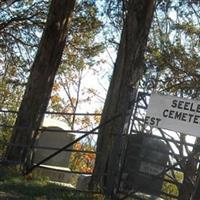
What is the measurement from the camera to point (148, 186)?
1029 centimetres

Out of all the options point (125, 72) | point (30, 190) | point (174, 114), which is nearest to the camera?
point (30, 190)

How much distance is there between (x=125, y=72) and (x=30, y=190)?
13.4 feet

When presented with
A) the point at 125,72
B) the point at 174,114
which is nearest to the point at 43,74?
the point at 125,72

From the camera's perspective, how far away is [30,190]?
9.46 m

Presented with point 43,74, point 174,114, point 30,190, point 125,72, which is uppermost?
point 125,72

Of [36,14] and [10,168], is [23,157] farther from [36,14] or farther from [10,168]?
[36,14]

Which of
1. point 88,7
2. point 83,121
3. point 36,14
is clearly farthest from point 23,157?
point 83,121

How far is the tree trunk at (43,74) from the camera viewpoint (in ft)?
44.7

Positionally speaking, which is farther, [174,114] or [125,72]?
[125,72]

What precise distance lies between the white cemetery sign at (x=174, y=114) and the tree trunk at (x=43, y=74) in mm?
4228

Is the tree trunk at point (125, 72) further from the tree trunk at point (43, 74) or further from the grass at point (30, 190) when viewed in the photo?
the tree trunk at point (43, 74)

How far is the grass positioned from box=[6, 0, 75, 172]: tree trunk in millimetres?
2346

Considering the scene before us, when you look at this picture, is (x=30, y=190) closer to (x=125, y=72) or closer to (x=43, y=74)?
(x=125, y=72)

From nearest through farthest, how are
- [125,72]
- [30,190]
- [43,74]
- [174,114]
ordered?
[30,190]
[174,114]
[125,72]
[43,74]
